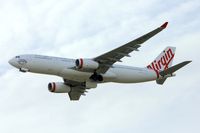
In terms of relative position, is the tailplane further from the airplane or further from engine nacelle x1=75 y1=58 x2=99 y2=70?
engine nacelle x1=75 y1=58 x2=99 y2=70

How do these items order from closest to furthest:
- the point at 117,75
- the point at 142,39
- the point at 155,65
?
1. the point at 142,39
2. the point at 117,75
3. the point at 155,65

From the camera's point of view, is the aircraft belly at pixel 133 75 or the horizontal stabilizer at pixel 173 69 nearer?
the horizontal stabilizer at pixel 173 69

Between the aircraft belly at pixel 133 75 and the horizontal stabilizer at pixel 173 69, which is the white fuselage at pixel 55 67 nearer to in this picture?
the aircraft belly at pixel 133 75

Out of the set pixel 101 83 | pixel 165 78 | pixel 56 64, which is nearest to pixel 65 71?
pixel 56 64

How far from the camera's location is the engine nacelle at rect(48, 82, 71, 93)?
77.3 metres

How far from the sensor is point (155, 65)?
80.8 meters

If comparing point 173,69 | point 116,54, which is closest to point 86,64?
point 116,54

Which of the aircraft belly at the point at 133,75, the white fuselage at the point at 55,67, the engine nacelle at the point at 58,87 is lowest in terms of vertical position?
the engine nacelle at the point at 58,87

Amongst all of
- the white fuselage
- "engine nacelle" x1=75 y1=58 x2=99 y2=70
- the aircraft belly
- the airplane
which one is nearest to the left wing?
the airplane

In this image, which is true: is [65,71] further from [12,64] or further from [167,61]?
[167,61]

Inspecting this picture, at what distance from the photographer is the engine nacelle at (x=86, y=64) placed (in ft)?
230

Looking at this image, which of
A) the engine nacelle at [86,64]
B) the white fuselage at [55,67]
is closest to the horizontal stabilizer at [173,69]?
the white fuselage at [55,67]

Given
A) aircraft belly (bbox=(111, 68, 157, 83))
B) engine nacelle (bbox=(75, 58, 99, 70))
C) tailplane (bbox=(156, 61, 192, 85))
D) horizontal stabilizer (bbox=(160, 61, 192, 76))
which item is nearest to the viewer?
engine nacelle (bbox=(75, 58, 99, 70))

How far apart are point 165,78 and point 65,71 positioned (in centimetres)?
1383
